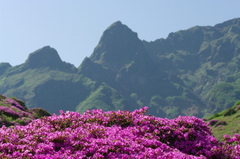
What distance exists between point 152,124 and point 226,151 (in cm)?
374

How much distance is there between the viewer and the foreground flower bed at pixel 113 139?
36.8 feet

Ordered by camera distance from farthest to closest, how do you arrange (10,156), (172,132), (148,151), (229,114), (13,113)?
(229,114) < (13,113) < (172,132) < (148,151) < (10,156)

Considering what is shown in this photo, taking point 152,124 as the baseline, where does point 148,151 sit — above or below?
below

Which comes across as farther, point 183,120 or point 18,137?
point 183,120

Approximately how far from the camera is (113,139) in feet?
40.3

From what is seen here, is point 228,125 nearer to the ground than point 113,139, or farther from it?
nearer to the ground

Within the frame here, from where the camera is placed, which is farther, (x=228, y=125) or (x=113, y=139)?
(x=228, y=125)

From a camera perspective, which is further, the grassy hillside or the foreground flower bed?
the grassy hillside

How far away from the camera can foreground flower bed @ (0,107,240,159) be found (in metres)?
11.2

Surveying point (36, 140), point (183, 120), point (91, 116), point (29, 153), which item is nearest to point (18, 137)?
point (36, 140)

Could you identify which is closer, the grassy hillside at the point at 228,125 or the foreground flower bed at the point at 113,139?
the foreground flower bed at the point at 113,139

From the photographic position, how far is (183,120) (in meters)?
16.1

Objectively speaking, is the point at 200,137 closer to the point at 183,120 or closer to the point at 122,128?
the point at 183,120

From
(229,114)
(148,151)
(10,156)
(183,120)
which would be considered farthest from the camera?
(229,114)
